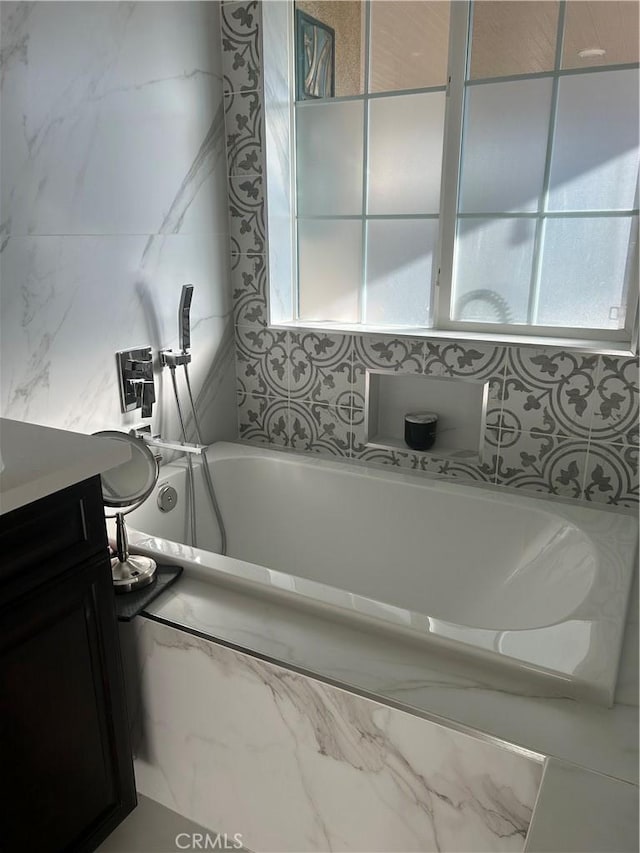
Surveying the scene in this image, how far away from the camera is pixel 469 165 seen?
203 cm

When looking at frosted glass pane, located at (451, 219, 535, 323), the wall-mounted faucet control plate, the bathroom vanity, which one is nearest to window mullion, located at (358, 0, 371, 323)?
frosted glass pane, located at (451, 219, 535, 323)

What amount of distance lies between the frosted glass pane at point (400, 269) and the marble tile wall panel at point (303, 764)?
142cm

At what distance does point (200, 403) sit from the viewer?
89.0 inches

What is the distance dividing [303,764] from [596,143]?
1848 mm

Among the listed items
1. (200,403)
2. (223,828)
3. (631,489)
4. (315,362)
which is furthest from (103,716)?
(631,489)

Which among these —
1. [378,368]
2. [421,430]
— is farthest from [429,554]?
[378,368]

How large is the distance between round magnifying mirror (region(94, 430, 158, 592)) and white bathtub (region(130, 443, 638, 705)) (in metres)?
0.09

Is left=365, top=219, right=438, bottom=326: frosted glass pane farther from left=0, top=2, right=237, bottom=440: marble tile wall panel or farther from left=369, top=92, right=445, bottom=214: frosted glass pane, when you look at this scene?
left=0, top=2, right=237, bottom=440: marble tile wall panel

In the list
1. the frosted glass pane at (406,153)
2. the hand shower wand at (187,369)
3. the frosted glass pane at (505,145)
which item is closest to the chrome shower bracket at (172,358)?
the hand shower wand at (187,369)

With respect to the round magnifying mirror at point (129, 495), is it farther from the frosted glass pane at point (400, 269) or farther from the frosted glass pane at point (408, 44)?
the frosted glass pane at point (408, 44)

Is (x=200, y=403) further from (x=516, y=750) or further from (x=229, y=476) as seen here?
(x=516, y=750)

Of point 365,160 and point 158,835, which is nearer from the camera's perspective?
A: point 158,835

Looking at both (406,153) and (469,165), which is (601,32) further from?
(406,153)

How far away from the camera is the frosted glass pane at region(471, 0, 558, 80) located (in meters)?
1.85
